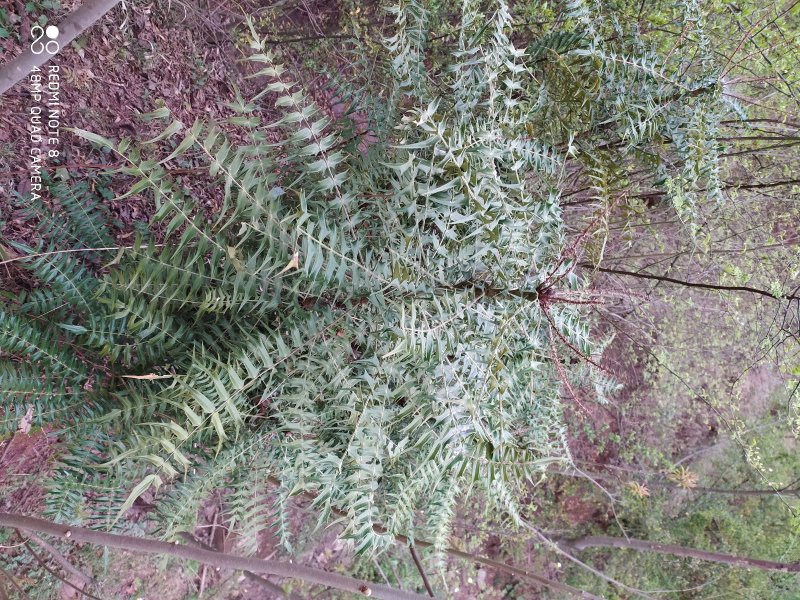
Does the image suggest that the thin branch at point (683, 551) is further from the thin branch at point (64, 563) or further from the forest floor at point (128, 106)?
the thin branch at point (64, 563)

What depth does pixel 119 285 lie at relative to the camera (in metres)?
1.42

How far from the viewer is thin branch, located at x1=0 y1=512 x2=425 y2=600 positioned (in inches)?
63.3

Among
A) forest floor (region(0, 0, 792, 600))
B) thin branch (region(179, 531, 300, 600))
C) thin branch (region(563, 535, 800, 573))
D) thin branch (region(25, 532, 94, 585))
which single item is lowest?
thin branch (region(563, 535, 800, 573))

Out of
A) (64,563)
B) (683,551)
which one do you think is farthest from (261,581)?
(683,551)

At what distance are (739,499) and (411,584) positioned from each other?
399cm

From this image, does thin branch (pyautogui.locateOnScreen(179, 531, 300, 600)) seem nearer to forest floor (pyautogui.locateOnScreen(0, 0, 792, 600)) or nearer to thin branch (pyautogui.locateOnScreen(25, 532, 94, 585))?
forest floor (pyautogui.locateOnScreen(0, 0, 792, 600))

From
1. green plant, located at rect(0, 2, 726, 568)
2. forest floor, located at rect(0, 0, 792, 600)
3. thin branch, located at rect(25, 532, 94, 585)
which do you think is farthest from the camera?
thin branch, located at rect(25, 532, 94, 585)

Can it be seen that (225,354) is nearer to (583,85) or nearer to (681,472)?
(583,85)

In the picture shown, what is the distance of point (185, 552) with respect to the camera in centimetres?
170

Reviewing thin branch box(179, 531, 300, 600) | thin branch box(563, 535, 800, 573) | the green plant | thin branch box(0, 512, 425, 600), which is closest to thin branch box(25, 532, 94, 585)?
thin branch box(179, 531, 300, 600)

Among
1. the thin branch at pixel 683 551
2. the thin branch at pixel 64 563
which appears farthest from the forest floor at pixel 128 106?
the thin branch at pixel 683 551

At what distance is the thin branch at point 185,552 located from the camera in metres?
1.61

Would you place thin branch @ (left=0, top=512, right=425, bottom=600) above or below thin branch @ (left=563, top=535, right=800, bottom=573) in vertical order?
above

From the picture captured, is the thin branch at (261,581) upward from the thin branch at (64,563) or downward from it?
downward
